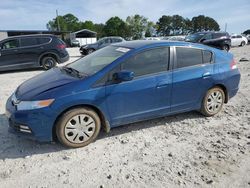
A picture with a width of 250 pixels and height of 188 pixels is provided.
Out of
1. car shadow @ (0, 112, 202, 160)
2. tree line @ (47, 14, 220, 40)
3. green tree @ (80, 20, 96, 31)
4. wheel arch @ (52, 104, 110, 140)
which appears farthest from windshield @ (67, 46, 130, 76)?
green tree @ (80, 20, 96, 31)

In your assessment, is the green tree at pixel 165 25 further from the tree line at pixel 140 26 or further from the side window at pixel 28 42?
the side window at pixel 28 42

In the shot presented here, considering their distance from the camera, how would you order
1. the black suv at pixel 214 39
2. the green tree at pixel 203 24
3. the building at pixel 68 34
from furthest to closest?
1. the green tree at pixel 203 24
2. the building at pixel 68 34
3. the black suv at pixel 214 39

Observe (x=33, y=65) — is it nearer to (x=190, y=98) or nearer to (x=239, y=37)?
(x=190, y=98)

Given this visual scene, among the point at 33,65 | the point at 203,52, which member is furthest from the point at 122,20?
the point at 203,52

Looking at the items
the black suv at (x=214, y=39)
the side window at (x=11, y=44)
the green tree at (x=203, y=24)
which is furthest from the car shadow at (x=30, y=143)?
the green tree at (x=203, y=24)

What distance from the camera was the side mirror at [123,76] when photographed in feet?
11.1

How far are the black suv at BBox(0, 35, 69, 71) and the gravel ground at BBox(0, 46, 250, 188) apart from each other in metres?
6.57

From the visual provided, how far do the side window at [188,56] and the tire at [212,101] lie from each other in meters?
0.65

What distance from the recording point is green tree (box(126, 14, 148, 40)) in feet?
241

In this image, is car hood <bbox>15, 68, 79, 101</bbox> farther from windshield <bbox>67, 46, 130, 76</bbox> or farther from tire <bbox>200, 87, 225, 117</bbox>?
tire <bbox>200, 87, 225, 117</bbox>

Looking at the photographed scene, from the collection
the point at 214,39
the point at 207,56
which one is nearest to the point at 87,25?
the point at 214,39

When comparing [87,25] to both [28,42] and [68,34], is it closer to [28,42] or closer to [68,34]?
[68,34]

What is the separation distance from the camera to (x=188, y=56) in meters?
4.18

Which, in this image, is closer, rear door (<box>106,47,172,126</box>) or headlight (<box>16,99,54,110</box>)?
headlight (<box>16,99,54,110</box>)
